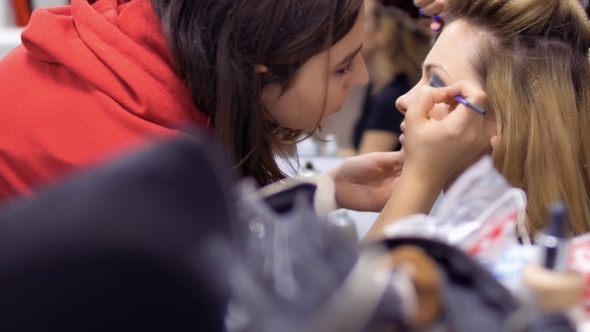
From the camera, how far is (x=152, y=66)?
795 mm

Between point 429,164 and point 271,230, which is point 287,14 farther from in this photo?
point 271,230

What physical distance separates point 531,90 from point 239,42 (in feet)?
1.43

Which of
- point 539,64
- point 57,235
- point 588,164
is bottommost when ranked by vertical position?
point 588,164

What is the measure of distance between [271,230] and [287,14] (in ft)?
1.47

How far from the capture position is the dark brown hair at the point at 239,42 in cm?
79

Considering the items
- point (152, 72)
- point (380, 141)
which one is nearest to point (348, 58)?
point (152, 72)

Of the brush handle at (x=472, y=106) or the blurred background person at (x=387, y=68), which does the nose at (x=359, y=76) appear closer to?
the brush handle at (x=472, y=106)

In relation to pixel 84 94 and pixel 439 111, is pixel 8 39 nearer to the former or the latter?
pixel 84 94

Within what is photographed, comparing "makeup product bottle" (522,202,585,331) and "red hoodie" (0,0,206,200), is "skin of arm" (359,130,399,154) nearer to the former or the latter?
"red hoodie" (0,0,206,200)

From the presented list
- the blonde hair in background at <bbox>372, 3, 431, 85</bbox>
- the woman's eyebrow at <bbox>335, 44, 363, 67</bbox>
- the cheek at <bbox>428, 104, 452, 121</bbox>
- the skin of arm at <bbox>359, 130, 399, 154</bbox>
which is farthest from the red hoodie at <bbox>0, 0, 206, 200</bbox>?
the blonde hair in background at <bbox>372, 3, 431, 85</bbox>

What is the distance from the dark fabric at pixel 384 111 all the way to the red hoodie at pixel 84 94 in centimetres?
84

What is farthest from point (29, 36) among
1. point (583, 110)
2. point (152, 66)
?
point (583, 110)

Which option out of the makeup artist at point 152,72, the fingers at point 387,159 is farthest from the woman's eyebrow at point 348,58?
the fingers at point 387,159

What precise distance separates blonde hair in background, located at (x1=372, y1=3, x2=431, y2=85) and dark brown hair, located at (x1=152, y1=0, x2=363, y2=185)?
87 centimetres
